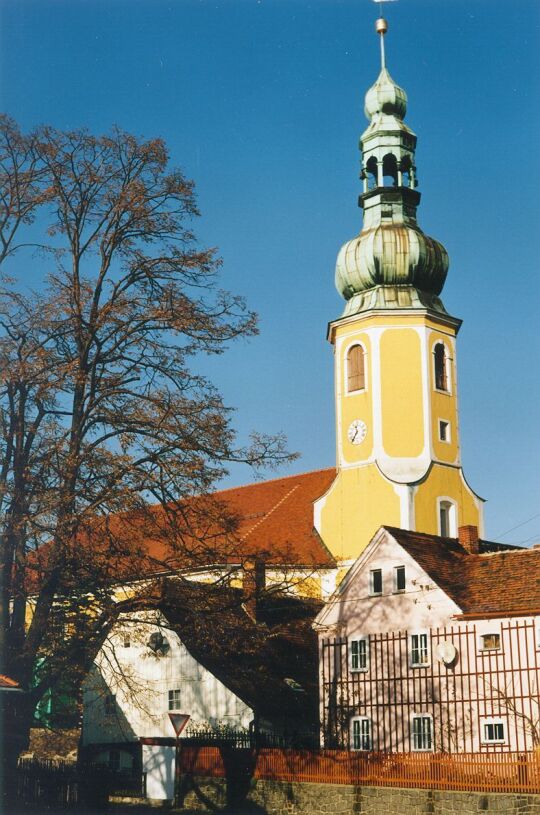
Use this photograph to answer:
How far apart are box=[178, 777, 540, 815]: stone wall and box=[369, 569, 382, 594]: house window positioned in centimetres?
724

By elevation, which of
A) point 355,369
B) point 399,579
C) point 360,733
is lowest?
point 360,733

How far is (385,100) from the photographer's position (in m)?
49.6

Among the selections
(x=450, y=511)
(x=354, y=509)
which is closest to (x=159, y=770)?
(x=354, y=509)

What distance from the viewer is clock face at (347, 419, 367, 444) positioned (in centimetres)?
4456

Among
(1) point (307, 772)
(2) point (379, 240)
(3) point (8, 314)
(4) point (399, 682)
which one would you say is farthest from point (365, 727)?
(2) point (379, 240)

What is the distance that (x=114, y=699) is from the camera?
129 ft

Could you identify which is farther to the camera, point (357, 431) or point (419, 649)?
point (357, 431)

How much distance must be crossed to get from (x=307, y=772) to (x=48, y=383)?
11.8m

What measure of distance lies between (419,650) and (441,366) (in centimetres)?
1579

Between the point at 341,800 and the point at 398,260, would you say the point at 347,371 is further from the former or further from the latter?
the point at 341,800

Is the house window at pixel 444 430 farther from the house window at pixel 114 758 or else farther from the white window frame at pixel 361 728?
the house window at pixel 114 758

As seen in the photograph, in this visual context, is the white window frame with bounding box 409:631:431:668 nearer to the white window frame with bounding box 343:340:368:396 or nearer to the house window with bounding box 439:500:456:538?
the house window with bounding box 439:500:456:538

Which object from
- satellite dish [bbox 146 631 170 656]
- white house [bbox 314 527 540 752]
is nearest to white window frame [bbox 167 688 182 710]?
satellite dish [bbox 146 631 170 656]

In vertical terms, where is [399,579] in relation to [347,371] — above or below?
below
